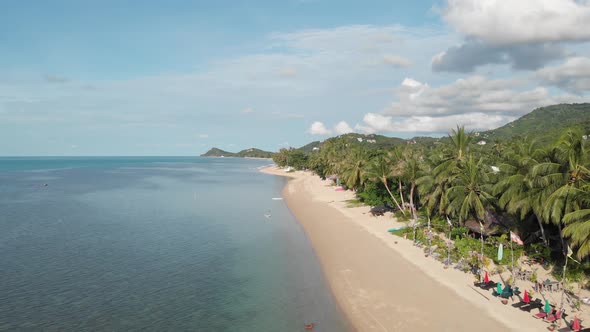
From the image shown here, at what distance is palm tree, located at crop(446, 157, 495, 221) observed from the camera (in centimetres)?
2680

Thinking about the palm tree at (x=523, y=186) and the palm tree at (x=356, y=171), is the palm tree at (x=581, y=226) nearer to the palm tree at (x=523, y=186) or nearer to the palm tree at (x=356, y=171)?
the palm tree at (x=523, y=186)

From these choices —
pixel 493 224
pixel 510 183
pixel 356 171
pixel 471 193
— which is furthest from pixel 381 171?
pixel 510 183

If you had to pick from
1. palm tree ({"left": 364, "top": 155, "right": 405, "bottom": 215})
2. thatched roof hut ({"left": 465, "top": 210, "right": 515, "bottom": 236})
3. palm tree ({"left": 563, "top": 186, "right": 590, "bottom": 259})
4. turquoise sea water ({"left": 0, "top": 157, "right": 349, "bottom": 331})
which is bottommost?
turquoise sea water ({"left": 0, "top": 157, "right": 349, "bottom": 331})

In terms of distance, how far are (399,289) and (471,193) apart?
10113 mm

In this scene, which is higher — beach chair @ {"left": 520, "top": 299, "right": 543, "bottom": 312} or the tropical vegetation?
the tropical vegetation

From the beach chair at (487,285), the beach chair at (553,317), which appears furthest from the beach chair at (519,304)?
the beach chair at (487,285)

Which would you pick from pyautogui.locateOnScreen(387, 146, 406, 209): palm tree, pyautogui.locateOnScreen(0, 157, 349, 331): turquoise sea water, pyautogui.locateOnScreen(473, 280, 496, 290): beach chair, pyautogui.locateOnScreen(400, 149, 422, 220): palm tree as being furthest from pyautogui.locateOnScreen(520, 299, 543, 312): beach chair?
pyautogui.locateOnScreen(387, 146, 406, 209): palm tree

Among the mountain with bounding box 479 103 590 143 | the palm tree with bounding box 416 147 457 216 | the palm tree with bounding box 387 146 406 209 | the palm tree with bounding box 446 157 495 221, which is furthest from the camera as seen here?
the mountain with bounding box 479 103 590 143

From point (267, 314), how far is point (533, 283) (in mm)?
14206

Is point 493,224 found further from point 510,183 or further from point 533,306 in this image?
point 533,306

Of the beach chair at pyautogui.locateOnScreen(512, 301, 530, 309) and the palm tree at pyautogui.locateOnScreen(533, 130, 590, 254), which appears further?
the palm tree at pyautogui.locateOnScreen(533, 130, 590, 254)

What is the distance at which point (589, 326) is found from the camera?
51.1ft

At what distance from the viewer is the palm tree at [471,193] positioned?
26797 mm

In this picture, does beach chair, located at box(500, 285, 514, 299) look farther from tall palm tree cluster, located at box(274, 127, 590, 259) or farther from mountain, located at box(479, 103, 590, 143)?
mountain, located at box(479, 103, 590, 143)
